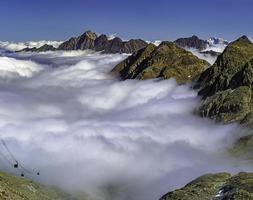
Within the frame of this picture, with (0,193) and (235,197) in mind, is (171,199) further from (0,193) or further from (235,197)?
(0,193)

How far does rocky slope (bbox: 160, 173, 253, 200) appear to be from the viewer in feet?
462

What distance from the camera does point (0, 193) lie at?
487ft

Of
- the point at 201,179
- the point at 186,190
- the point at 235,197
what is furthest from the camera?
the point at 201,179

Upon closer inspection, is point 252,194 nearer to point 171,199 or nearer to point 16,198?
point 171,199

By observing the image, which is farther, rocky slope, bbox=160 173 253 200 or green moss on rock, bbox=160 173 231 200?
green moss on rock, bbox=160 173 231 200

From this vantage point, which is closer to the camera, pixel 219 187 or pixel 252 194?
pixel 252 194

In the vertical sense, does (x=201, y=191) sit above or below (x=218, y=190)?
above

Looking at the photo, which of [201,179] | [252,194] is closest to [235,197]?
[252,194]

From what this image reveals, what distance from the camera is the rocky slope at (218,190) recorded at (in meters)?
141

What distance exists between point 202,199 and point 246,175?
24160 mm

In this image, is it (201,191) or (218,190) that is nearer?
(201,191)

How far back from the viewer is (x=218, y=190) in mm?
155875

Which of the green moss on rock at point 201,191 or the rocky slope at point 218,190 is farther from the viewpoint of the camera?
the green moss on rock at point 201,191

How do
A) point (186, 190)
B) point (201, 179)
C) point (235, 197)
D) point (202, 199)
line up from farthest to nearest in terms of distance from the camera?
point (201, 179) < point (186, 190) < point (202, 199) < point (235, 197)
